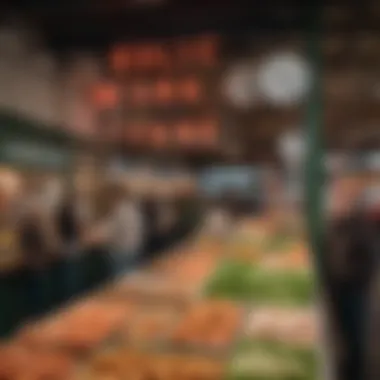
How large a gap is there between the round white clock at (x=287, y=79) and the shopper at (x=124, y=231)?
0.31 metres

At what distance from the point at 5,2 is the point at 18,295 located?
535 mm

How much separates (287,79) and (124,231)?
40 cm

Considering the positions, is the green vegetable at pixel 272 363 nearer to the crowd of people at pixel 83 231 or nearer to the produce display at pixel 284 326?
→ the produce display at pixel 284 326

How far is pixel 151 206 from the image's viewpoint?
1.11 meters

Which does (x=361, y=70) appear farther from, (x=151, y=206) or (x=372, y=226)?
(x=151, y=206)

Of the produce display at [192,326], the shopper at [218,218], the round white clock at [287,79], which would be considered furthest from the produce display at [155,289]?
the round white clock at [287,79]

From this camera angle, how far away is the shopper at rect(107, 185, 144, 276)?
1.10 meters

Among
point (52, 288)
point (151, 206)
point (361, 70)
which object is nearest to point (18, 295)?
point (52, 288)

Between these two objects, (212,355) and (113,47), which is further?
(113,47)

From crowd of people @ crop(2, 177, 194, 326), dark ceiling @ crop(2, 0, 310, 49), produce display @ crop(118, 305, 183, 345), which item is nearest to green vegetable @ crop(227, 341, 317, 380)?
produce display @ crop(118, 305, 183, 345)

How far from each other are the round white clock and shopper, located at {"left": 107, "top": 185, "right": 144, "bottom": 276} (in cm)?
31

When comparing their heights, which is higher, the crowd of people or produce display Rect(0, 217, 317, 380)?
the crowd of people

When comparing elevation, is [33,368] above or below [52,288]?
below

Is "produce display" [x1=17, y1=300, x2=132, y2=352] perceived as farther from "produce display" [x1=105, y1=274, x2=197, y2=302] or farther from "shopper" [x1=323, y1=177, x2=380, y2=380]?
"shopper" [x1=323, y1=177, x2=380, y2=380]
